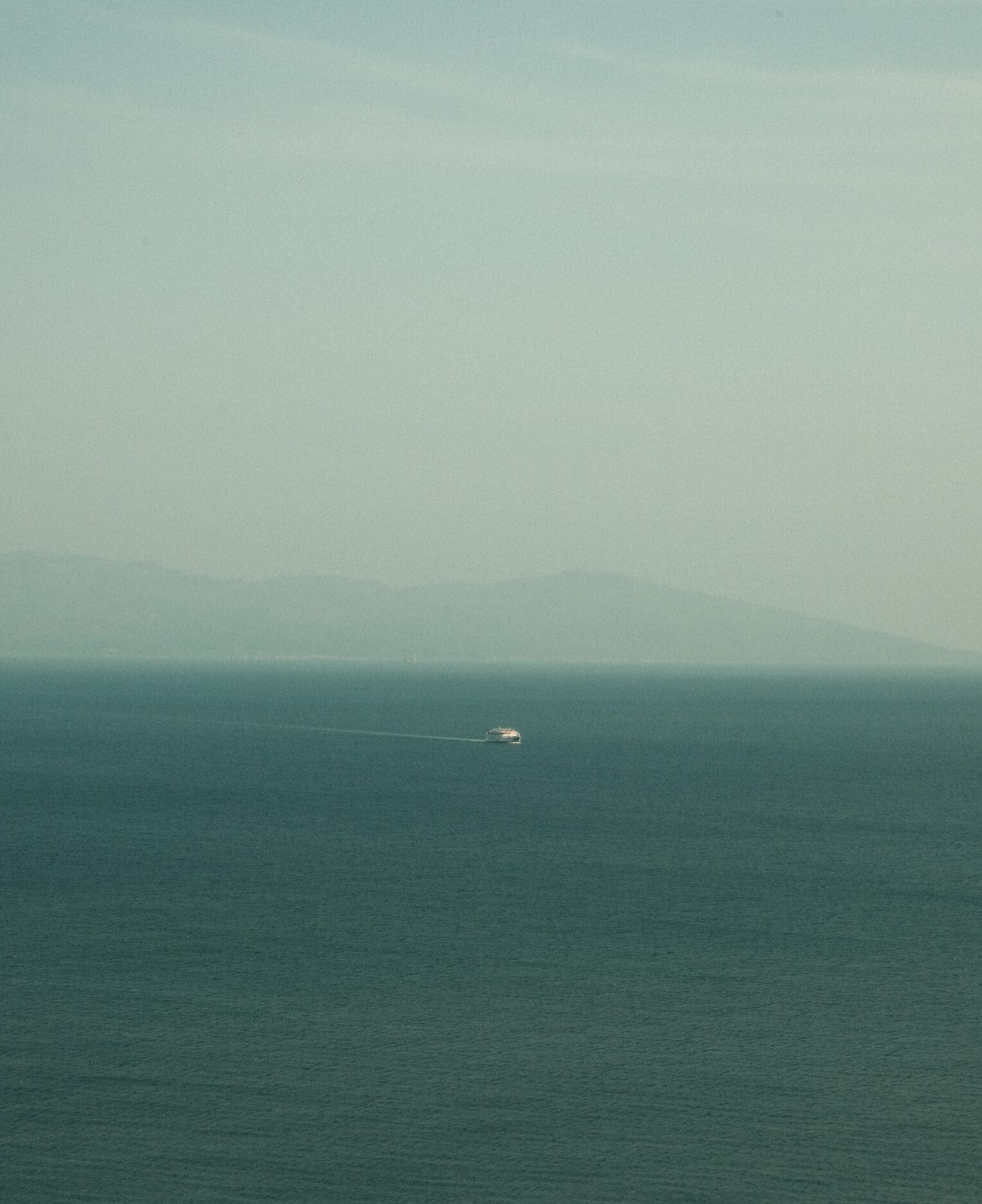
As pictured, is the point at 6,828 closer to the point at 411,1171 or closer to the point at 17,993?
the point at 17,993

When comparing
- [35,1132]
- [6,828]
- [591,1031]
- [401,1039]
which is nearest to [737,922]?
[591,1031]

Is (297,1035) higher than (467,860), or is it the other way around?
(467,860)

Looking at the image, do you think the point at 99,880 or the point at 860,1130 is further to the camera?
the point at 99,880

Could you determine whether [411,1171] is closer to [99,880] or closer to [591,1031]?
[591,1031]

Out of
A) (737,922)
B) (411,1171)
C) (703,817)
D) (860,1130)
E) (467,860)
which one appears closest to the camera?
(411,1171)

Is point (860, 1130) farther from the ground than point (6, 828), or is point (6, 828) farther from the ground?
→ point (6, 828)

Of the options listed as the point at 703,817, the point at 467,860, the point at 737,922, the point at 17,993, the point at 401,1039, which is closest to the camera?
the point at 401,1039

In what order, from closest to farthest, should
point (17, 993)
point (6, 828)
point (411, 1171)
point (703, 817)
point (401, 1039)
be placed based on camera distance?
point (411, 1171) → point (401, 1039) → point (17, 993) → point (6, 828) → point (703, 817)

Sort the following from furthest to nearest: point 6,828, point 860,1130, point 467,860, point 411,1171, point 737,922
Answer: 1. point 6,828
2. point 467,860
3. point 737,922
4. point 860,1130
5. point 411,1171

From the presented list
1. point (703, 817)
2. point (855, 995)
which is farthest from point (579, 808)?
point (855, 995)
